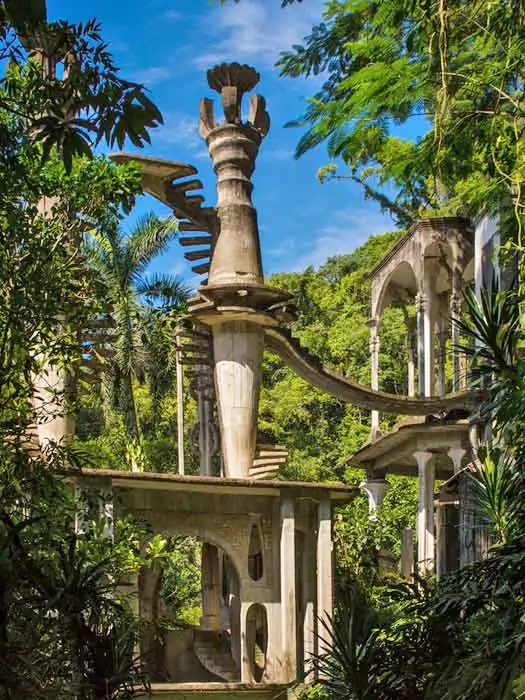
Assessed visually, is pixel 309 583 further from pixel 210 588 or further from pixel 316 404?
pixel 316 404

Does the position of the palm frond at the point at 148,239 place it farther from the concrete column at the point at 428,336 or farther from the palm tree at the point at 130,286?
the concrete column at the point at 428,336

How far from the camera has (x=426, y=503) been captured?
2275 cm

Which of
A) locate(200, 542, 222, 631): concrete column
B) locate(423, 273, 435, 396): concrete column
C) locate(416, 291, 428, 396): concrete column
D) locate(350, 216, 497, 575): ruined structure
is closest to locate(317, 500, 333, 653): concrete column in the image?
locate(350, 216, 497, 575): ruined structure

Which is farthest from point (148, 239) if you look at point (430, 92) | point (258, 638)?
point (430, 92)

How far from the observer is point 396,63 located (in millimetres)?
10109

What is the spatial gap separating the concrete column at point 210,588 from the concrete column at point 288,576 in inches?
182

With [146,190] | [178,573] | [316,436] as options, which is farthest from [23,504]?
[316,436]

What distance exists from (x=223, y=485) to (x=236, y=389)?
2428 mm

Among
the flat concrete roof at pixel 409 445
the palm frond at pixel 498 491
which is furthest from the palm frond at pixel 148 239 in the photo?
the palm frond at pixel 498 491

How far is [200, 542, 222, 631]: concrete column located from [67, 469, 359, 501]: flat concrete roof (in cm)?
473

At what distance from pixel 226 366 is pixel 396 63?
9.35 m

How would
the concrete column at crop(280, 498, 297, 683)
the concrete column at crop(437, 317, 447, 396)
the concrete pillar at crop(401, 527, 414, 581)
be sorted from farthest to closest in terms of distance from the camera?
1. the concrete column at crop(437, 317, 447, 396)
2. the concrete pillar at crop(401, 527, 414, 581)
3. the concrete column at crop(280, 498, 297, 683)

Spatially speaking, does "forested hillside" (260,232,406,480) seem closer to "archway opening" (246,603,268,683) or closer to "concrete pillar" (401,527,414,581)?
"concrete pillar" (401,527,414,581)

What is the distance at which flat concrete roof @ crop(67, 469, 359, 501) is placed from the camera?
51.3ft
